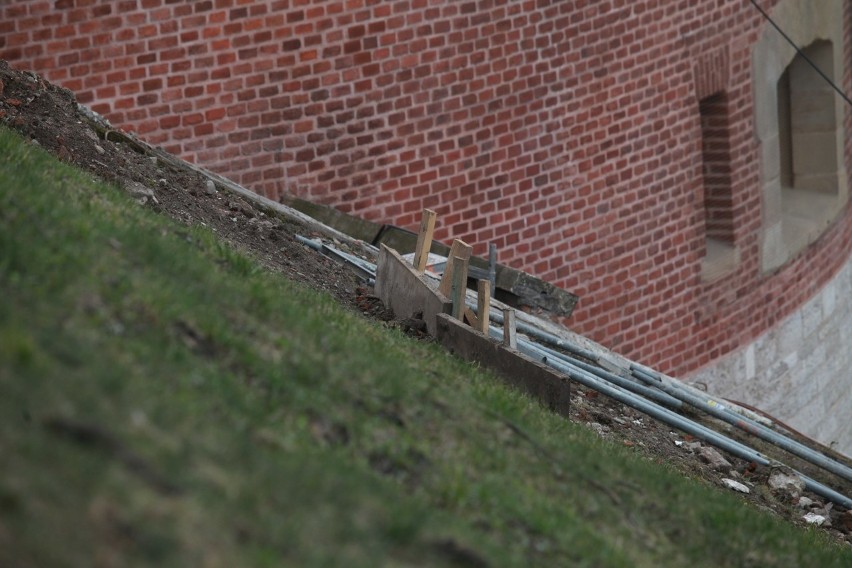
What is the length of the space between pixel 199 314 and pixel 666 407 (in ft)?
16.4

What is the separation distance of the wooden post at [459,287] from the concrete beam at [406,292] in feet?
0.38

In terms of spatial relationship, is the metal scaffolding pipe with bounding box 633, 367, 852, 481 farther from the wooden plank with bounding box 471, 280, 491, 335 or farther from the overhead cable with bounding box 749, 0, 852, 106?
the overhead cable with bounding box 749, 0, 852, 106

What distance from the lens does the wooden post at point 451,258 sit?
7809mm

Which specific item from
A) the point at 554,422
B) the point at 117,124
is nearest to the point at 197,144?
the point at 117,124

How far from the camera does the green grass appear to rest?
11.3 ft

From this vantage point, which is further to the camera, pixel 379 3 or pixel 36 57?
pixel 379 3

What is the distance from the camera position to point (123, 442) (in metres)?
3.66

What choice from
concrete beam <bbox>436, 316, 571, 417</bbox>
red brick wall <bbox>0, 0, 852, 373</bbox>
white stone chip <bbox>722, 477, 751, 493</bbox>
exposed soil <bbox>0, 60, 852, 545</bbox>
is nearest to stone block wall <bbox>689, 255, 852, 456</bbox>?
red brick wall <bbox>0, 0, 852, 373</bbox>

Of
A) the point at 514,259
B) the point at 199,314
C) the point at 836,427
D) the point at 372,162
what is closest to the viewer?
the point at 199,314

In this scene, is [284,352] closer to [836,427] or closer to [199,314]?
[199,314]

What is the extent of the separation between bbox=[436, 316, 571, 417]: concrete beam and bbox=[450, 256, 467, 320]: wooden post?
38cm

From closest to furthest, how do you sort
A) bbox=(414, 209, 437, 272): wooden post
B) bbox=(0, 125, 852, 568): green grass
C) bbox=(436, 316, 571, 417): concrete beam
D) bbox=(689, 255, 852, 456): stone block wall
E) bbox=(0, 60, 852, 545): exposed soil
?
bbox=(0, 125, 852, 568): green grass
bbox=(436, 316, 571, 417): concrete beam
bbox=(0, 60, 852, 545): exposed soil
bbox=(414, 209, 437, 272): wooden post
bbox=(689, 255, 852, 456): stone block wall

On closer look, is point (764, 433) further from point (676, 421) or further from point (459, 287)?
point (459, 287)

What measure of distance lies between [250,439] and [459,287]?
12.1ft
